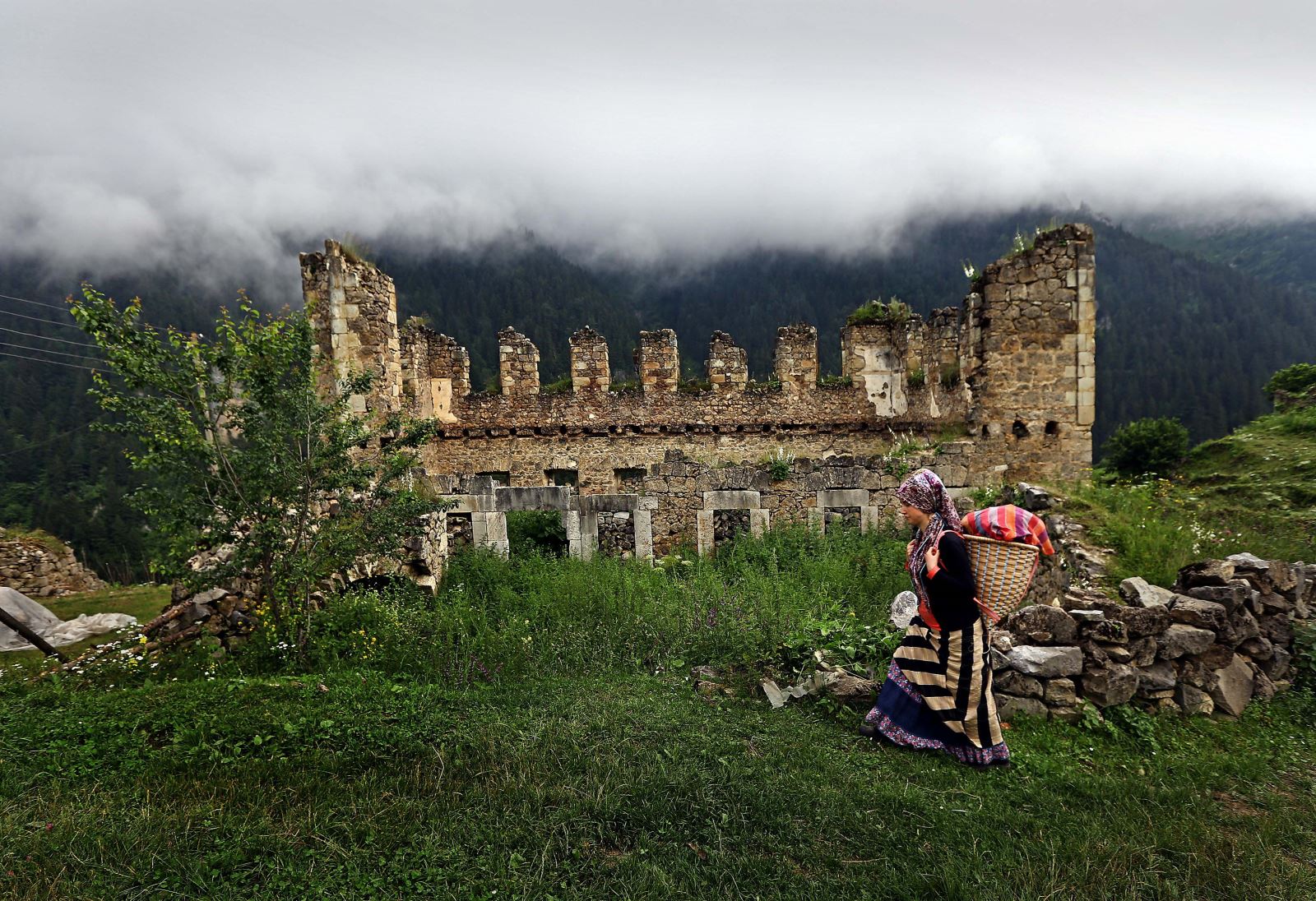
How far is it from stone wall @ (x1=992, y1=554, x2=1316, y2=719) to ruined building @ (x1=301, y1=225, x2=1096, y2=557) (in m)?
5.23

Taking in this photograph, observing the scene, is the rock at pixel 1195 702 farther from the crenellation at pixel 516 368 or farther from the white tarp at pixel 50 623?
the crenellation at pixel 516 368

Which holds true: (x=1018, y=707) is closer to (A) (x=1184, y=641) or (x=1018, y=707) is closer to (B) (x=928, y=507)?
(A) (x=1184, y=641)

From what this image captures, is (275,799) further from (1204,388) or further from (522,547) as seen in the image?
(1204,388)

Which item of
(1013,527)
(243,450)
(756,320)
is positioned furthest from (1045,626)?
(756,320)

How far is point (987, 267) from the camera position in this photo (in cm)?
1091

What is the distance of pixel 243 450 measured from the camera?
18.9ft

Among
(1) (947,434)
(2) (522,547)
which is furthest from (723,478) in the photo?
(1) (947,434)

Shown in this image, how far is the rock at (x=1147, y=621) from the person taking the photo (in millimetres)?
4676

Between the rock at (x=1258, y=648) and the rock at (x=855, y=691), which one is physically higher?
the rock at (x=1258, y=648)

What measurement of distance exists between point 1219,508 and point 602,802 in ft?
29.7

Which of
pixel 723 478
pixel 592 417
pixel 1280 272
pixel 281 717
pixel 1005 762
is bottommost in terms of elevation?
pixel 1005 762

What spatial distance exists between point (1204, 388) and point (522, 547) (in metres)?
35.8

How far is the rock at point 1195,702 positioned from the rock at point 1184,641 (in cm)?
26

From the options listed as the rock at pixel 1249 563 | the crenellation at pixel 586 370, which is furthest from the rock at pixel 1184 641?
the crenellation at pixel 586 370
